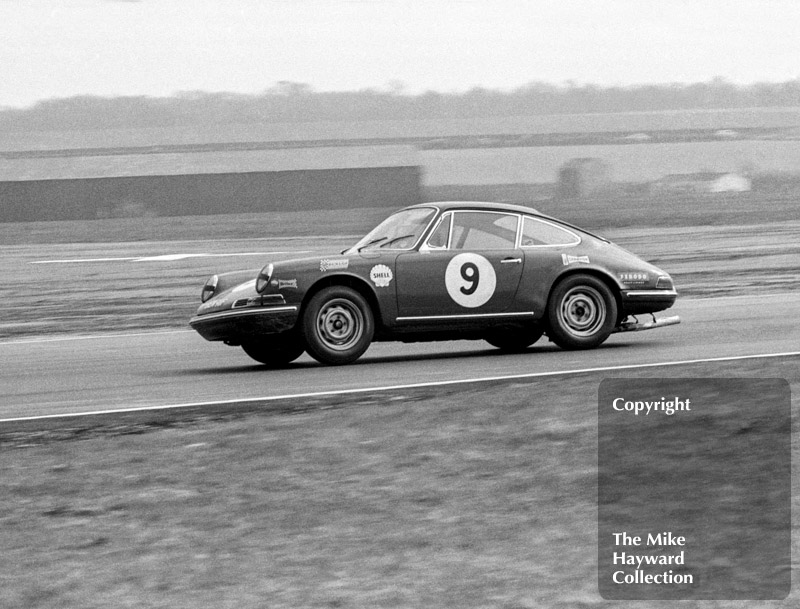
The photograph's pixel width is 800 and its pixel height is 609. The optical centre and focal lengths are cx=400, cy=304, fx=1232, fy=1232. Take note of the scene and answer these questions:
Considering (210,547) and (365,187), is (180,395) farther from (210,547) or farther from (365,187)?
(365,187)

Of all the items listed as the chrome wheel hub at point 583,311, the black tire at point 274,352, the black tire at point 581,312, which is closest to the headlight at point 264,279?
the black tire at point 274,352

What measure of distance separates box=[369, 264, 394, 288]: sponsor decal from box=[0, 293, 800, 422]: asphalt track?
0.64 metres

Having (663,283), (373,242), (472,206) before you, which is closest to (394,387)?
(373,242)

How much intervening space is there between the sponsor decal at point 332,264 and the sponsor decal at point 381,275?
8.0 inches

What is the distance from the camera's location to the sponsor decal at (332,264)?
8.77 metres

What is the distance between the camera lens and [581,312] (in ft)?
31.6

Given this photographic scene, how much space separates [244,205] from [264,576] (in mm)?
28818

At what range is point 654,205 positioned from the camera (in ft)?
105

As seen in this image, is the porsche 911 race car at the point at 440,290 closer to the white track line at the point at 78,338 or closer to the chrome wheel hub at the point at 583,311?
the chrome wheel hub at the point at 583,311

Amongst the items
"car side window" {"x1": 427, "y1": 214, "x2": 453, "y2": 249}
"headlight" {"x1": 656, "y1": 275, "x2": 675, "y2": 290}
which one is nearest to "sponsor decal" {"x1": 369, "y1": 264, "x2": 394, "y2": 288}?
"car side window" {"x1": 427, "y1": 214, "x2": 453, "y2": 249}

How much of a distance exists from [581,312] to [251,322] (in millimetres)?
2620

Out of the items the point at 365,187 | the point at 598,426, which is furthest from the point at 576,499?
the point at 365,187

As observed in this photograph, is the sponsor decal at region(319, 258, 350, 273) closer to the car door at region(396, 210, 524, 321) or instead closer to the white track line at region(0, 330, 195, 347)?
the car door at region(396, 210, 524, 321)

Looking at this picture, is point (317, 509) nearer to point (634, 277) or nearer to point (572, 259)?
point (572, 259)
